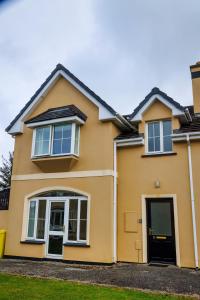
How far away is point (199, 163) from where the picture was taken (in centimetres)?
1195

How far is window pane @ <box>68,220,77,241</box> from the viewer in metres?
12.8

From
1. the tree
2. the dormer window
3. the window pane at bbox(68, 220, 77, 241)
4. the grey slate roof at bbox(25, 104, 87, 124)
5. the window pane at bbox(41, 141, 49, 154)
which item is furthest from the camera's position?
the tree

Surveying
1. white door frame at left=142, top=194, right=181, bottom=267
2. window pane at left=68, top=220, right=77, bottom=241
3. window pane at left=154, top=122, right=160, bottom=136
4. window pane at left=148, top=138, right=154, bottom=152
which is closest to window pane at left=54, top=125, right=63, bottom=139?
window pane at left=68, top=220, right=77, bottom=241

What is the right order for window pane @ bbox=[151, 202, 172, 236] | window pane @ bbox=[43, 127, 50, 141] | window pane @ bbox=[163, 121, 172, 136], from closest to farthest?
1. window pane @ bbox=[151, 202, 172, 236]
2. window pane @ bbox=[163, 121, 172, 136]
3. window pane @ bbox=[43, 127, 50, 141]

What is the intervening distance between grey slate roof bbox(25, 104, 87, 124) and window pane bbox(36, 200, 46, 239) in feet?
13.2

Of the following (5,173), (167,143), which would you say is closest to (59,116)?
(167,143)

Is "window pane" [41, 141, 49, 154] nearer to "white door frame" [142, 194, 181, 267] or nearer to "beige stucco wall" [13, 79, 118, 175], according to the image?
"beige stucco wall" [13, 79, 118, 175]

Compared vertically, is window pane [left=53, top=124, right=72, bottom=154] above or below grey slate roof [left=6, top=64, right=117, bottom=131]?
below

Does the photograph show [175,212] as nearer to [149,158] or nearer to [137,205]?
[137,205]

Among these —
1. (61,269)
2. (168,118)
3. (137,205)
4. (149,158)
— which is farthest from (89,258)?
(168,118)

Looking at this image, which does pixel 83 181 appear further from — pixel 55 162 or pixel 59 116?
pixel 59 116

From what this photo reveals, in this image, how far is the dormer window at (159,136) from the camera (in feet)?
42.4

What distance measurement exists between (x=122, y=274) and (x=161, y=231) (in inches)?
117

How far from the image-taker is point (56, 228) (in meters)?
13.2
